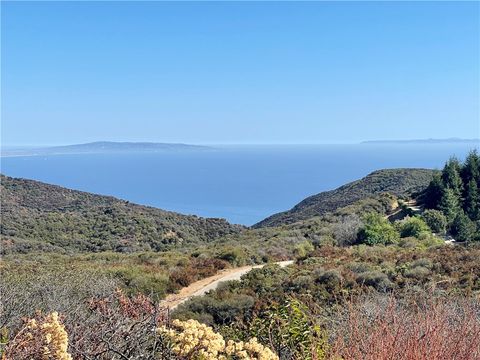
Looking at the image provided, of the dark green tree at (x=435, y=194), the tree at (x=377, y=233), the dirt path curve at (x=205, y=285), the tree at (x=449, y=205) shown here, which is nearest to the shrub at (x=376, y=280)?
the dirt path curve at (x=205, y=285)

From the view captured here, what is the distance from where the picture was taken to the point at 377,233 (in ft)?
68.4

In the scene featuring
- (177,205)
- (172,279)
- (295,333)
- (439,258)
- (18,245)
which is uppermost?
(295,333)

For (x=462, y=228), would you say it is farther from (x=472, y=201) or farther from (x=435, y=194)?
(x=435, y=194)

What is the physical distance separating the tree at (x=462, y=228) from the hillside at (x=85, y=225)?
17.1 meters

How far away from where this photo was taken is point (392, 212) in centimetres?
2934

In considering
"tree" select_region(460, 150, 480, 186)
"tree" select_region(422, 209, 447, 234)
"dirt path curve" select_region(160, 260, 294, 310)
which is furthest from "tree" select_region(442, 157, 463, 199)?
"dirt path curve" select_region(160, 260, 294, 310)

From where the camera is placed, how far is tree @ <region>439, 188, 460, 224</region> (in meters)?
24.8

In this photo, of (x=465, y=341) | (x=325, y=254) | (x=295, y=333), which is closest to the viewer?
(x=465, y=341)

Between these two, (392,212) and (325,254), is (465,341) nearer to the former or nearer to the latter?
(325,254)

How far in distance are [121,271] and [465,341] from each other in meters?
10.8

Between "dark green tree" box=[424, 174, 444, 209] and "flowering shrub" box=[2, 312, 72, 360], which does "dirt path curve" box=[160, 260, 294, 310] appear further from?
"dark green tree" box=[424, 174, 444, 209]

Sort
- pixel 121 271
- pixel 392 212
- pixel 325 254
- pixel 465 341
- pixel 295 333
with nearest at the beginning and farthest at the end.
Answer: pixel 465 341, pixel 295 333, pixel 121 271, pixel 325 254, pixel 392 212

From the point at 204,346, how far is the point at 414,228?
2059 centimetres

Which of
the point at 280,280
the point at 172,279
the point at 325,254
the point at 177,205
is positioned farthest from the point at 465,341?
the point at 177,205
